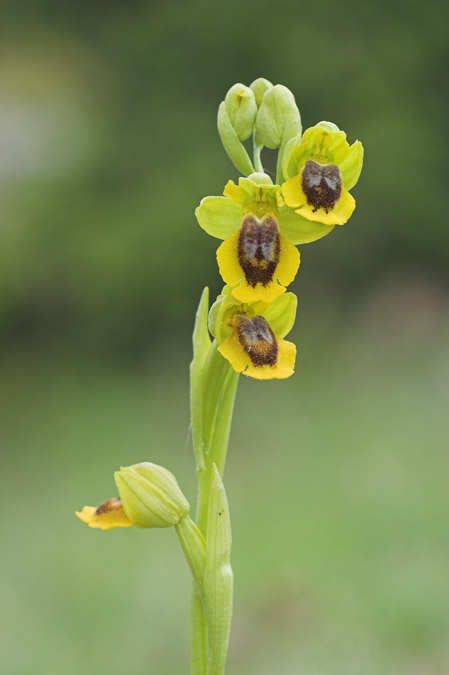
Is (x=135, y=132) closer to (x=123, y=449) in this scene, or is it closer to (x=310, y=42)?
(x=310, y=42)

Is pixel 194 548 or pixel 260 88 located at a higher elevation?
→ pixel 260 88

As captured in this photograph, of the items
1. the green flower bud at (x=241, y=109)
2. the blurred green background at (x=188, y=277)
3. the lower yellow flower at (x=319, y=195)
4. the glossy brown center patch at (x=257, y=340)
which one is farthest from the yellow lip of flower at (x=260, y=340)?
the blurred green background at (x=188, y=277)

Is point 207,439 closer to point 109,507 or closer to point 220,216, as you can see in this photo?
point 109,507

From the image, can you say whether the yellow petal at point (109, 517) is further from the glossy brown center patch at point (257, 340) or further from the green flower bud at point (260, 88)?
the green flower bud at point (260, 88)

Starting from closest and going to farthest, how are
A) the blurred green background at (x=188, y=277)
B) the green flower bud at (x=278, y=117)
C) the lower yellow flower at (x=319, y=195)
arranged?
the lower yellow flower at (x=319, y=195), the green flower bud at (x=278, y=117), the blurred green background at (x=188, y=277)

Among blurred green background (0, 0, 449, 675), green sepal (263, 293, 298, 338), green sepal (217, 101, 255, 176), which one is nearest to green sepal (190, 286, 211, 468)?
green sepal (263, 293, 298, 338)

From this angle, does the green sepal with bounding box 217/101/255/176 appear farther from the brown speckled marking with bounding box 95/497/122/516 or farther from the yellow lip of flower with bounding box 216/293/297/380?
the brown speckled marking with bounding box 95/497/122/516

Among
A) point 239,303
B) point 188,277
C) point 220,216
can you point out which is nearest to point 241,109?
point 220,216
